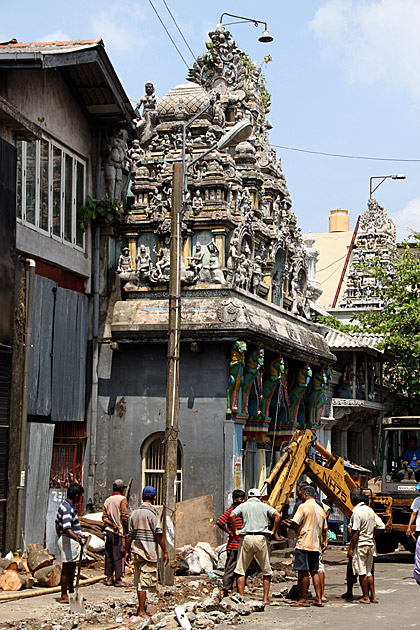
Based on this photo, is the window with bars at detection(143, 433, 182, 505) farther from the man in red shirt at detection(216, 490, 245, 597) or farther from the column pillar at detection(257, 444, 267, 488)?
the man in red shirt at detection(216, 490, 245, 597)

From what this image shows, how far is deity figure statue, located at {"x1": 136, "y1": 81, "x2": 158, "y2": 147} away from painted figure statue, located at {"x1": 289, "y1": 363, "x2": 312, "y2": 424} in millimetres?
7247

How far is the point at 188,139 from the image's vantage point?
24.3m

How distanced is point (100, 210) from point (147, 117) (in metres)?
3.64

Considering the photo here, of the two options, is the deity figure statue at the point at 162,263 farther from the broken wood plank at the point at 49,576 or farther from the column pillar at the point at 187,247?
the broken wood plank at the point at 49,576

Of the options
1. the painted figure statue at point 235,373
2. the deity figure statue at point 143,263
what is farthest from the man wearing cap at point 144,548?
the deity figure statue at point 143,263

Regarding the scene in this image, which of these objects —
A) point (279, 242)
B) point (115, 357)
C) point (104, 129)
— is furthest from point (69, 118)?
point (279, 242)

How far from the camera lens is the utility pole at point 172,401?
52.5 feet

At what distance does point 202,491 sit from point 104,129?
8.23 meters

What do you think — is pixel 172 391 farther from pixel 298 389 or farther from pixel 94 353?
pixel 298 389

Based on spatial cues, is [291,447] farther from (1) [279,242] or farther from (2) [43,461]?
(1) [279,242]

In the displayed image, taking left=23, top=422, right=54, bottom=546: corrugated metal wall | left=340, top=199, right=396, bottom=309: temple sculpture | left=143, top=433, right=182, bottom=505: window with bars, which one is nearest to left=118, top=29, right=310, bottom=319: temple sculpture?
left=143, top=433, right=182, bottom=505: window with bars

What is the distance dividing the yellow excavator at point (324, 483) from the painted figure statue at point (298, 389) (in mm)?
3078

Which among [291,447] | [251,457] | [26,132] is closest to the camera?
[26,132]

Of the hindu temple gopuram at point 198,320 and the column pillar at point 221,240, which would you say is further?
the column pillar at point 221,240
